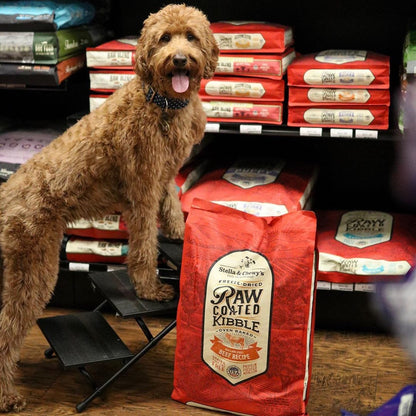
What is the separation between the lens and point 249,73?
304cm

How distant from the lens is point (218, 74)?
3.10m

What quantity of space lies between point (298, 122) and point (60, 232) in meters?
1.18

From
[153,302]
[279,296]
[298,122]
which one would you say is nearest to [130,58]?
[298,122]

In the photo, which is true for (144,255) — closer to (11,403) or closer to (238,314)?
(238,314)

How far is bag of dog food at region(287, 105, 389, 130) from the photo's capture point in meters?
2.96

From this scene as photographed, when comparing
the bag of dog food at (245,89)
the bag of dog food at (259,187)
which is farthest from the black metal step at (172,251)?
the bag of dog food at (245,89)

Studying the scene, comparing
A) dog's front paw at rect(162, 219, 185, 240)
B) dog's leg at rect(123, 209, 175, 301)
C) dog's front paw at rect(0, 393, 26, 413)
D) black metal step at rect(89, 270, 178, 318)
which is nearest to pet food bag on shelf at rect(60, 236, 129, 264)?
black metal step at rect(89, 270, 178, 318)

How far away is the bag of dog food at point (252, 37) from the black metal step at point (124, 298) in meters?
1.11

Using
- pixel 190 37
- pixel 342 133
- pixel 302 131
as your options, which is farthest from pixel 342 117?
pixel 190 37

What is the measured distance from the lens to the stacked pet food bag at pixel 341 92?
2.92 m

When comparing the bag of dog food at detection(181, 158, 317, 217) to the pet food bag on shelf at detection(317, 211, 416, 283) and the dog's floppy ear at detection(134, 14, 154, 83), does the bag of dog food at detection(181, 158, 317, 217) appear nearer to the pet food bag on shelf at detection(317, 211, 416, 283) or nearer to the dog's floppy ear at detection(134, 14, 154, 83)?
the pet food bag on shelf at detection(317, 211, 416, 283)

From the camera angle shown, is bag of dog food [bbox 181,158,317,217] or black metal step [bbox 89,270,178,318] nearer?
black metal step [bbox 89,270,178,318]

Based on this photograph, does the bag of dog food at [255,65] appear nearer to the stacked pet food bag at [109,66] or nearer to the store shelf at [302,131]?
the store shelf at [302,131]

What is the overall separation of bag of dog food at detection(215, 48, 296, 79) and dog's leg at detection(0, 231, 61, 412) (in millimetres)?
1114
